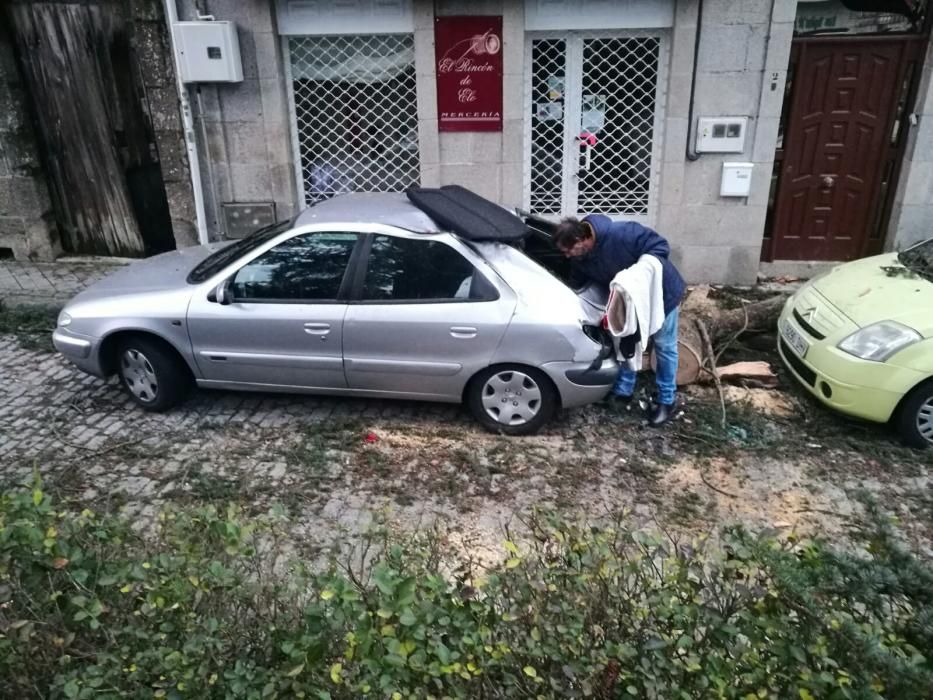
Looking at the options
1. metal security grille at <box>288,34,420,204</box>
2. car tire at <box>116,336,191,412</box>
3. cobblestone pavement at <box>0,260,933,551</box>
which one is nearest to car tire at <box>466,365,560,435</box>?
cobblestone pavement at <box>0,260,933,551</box>

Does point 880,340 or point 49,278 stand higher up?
point 880,340

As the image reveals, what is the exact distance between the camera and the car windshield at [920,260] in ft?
18.7

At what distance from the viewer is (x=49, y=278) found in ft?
27.8

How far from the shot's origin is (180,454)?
16.9 ft

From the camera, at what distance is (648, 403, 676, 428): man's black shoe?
5543 millimetres

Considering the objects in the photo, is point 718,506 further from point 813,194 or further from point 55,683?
point 813,194

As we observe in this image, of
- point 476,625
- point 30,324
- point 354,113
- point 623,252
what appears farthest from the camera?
point 354,113

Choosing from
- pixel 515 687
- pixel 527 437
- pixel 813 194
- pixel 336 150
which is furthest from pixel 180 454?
pixel 813 194

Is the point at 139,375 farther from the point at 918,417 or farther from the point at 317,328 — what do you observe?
the point at 918,417

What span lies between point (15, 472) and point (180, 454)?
3.32ft

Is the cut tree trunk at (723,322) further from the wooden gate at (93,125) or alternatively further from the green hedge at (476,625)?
the wooden gate at (93,125)

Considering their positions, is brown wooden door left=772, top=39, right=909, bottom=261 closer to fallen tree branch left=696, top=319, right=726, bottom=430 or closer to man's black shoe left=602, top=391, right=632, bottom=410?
fallen tree branch left=696, top=319, right=726, bottom=430

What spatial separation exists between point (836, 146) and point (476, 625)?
7636 millimetres

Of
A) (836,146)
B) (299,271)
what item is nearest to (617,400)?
(299,271)
